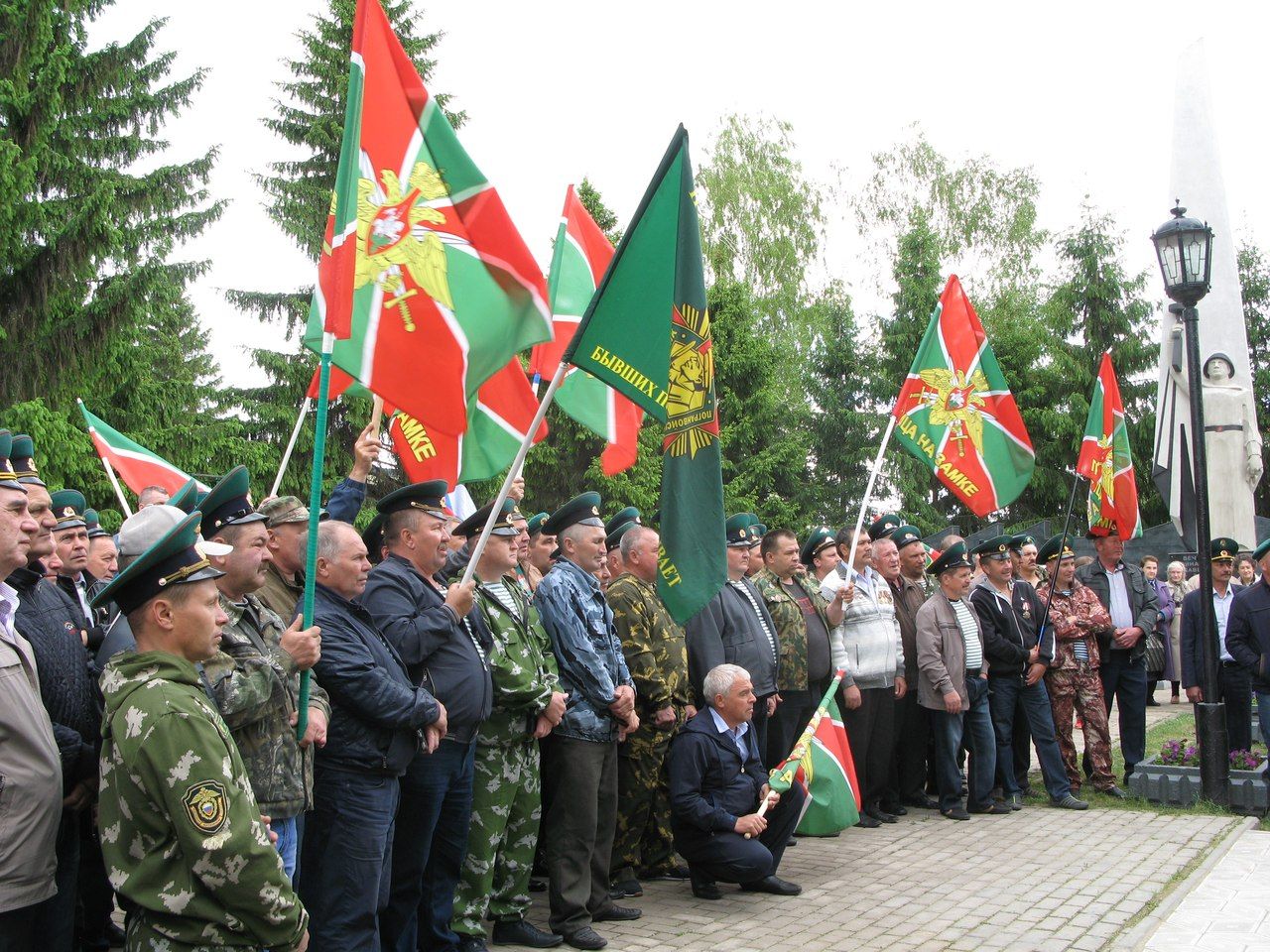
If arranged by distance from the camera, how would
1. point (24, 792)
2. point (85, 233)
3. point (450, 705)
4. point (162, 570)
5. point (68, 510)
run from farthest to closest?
point (85, 233) < point (68, 510) < point (450, 705) < point (24, 792) < point (162, 570)

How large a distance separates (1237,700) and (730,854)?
254 inches

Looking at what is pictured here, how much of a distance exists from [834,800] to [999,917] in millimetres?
1313

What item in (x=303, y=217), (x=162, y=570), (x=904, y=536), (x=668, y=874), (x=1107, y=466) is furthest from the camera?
(x=303, y=217)

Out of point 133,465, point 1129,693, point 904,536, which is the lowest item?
point 1129,693

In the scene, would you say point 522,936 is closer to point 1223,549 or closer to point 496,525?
point 496,525

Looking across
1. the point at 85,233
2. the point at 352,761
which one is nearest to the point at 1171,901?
the point at 352,761

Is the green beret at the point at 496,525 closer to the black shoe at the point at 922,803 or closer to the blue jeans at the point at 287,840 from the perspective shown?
the blue jeans at the point at 287,840

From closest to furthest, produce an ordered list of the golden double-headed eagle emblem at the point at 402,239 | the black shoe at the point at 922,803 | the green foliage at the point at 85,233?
the golden double-headed eagle emblem at the point at 402,239 → the black shoe at the point at 922,803 → the green foliage at the point at 85,233

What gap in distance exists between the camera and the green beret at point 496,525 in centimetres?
636

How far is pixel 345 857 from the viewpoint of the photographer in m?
4.80

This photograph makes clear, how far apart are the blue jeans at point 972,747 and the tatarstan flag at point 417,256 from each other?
6150mm

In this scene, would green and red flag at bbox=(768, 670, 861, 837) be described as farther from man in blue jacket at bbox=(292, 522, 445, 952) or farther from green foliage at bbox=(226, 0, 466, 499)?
green foliage at bbox=(226, 0, 466, 499)

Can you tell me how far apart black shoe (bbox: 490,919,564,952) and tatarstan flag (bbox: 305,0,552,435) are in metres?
2.79

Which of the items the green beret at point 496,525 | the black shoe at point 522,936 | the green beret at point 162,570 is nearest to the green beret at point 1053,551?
the green beret at point 496,525
